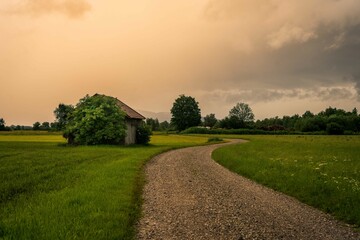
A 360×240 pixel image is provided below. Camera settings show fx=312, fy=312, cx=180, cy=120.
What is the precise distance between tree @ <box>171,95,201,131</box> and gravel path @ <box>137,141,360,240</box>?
121937 mm

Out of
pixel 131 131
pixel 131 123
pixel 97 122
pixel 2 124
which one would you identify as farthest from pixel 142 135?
pixel 2 124

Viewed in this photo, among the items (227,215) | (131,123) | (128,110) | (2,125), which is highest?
(2,125)

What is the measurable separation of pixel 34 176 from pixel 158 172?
7722mm

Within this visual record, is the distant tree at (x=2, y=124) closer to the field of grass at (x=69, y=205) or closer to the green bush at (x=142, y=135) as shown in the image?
the green bush at (x=142, y=135)

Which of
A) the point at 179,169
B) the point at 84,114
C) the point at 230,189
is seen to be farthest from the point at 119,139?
the point at 230,189

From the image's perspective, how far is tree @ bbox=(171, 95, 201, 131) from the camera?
5482 inches

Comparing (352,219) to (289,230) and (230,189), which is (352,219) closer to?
(289,230)

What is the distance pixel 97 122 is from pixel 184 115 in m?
91.3

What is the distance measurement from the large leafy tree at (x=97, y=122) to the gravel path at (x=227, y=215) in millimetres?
33758

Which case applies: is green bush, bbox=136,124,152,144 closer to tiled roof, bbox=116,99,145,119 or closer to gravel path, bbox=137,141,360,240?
tiled roof, bbox=116,99,145,119

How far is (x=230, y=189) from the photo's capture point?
15773 mm

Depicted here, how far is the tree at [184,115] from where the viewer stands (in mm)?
139250

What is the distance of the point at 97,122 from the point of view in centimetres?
4966

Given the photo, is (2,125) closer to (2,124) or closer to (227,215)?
(2,124)
